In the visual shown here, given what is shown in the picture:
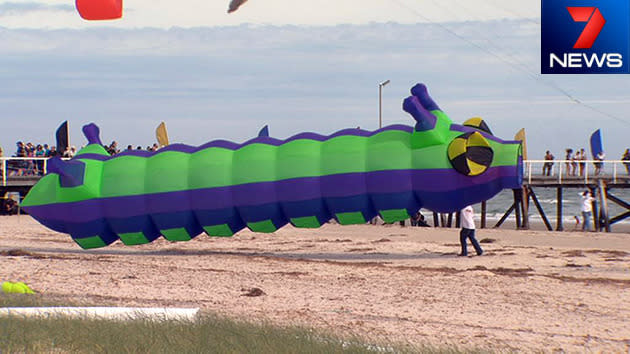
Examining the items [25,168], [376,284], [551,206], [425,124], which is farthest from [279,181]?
[551,206]

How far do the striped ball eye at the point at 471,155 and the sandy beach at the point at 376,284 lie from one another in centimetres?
207

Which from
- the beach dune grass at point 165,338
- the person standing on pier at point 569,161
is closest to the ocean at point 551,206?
the person standing on pier at point 569,161

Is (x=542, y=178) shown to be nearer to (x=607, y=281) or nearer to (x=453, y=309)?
(x=607, y=281)

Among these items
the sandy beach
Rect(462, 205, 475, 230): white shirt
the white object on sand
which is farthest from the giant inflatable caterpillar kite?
the white object on sand

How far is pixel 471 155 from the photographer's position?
15914 millimetres

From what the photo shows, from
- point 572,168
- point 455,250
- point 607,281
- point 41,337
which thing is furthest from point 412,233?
point 41,337

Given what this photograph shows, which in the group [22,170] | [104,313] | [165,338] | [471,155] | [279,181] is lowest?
[104,313]

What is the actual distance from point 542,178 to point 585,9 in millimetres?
17482

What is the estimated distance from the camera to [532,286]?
1415 centimetres

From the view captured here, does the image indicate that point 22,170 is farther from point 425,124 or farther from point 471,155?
point 471,155

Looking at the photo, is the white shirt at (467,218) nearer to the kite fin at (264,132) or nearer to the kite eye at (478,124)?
the kite eye at (478,124)

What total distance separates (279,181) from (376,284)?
12.2ft

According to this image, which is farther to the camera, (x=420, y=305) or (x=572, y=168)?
(x=572, y=168)

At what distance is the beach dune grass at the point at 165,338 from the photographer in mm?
7559
